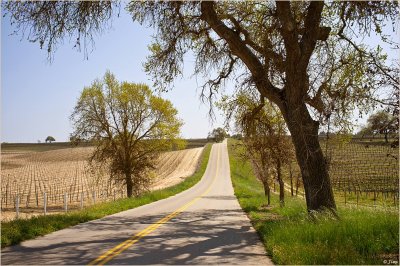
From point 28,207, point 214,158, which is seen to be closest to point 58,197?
point 28,207

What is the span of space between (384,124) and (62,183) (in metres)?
58.9

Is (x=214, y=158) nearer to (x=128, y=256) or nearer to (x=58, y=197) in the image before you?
(x=58, y=197)

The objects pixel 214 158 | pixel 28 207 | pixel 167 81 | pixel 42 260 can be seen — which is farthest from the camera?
pixel 214 158

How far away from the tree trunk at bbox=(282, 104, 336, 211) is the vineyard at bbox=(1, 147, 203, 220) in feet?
59.2

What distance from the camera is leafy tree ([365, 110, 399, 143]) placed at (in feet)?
27.2

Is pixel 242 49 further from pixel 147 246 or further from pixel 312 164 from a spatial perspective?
pixel 147 246

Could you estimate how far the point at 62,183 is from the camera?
202 feet

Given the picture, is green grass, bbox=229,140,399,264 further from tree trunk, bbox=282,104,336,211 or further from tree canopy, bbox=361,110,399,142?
tree canopy, bbox=361,110,399,142

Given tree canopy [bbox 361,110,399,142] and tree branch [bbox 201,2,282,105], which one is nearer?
tree canopy [bbox 361,110,399,142]

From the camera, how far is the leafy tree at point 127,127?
38.9 meters

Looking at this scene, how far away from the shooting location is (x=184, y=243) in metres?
11.3

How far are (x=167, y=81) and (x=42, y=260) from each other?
959 cm

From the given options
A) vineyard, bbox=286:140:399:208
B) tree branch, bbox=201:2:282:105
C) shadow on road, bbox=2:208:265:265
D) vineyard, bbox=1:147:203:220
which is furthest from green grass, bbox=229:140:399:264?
vineyard, bbox=1:147:203:220

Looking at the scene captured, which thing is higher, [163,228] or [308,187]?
[308,187]
